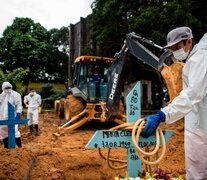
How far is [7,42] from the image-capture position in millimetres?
34219

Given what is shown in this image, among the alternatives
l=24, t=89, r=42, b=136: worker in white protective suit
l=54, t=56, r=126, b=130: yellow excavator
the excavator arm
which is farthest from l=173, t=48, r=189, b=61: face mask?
l=24, t=89, r=42, b=136: worker in white protective suit

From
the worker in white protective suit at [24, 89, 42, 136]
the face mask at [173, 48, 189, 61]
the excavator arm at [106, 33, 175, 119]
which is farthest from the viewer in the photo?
the worker in white protective suit at [24, 89, 42, 136]

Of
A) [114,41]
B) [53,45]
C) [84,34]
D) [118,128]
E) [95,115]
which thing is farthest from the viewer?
[53,45]

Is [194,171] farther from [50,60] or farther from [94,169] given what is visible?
[50,60]

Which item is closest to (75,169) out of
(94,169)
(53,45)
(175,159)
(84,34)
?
(94,169)

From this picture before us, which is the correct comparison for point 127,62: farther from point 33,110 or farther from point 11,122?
point 33,110

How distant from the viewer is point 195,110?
10.1 feet

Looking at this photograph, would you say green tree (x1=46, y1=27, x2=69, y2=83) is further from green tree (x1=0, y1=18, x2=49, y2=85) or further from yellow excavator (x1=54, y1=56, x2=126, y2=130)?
yellow excavator (x1=54, y1=56, x2=126, y2=130)

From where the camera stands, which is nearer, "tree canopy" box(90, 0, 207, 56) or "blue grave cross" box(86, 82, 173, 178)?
"blue grave cross" box(86, 82, 173, 178)

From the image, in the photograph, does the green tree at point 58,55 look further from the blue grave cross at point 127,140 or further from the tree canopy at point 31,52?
the blue grave cross at point 127,140

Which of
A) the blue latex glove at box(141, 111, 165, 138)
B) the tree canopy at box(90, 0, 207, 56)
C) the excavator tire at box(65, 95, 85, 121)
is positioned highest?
the tree canopy at box(90, 0, 207, 56)

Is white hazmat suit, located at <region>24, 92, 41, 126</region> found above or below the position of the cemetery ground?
above

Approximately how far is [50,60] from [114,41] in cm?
1742

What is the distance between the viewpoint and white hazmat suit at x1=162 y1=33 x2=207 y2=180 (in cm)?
289
